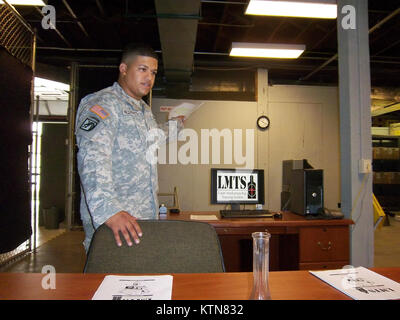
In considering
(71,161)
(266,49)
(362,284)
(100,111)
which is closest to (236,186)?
(100,111)

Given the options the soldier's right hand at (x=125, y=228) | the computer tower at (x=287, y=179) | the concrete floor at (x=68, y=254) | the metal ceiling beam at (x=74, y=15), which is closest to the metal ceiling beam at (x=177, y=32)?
the metal ceiling beam at (x=74, y=15)

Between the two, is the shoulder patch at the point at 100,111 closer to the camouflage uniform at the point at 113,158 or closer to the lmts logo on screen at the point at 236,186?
the camouflage uniform at the point at 113,158

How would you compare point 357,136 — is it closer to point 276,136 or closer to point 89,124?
point 89,124

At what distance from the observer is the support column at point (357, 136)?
2.41 meters

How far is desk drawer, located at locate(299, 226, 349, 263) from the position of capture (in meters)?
2.35

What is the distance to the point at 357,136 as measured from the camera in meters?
2.42

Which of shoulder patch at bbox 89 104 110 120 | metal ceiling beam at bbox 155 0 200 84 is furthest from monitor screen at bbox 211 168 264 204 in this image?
metal ceiling beam at bbox 155 0 200 84

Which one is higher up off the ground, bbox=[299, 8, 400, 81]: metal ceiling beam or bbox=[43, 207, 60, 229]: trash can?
bbox=[299, 8, 400, 81]: metal ceiling beam

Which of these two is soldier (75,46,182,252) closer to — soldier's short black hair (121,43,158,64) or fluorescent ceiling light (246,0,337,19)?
soldier's short black hair (121,43,158,64)

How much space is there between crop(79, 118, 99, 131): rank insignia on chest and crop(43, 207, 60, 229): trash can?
505 cm

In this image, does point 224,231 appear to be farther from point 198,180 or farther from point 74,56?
point 74,56

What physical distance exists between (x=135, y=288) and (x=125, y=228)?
0.96 ft

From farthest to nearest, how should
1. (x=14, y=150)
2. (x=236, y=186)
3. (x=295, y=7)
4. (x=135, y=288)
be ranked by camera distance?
1. (x=295, y=7)
2. (x=14, y=150)
3. (x=236, y=186)
4. (x=135, y=288)
